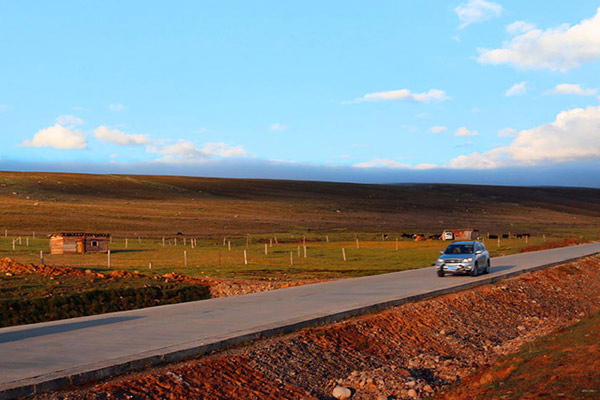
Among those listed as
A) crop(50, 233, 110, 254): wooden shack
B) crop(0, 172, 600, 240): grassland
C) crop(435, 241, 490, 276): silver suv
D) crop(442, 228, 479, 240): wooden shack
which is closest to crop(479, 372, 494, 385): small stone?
crop(435, 241, 490, 276): silver suv

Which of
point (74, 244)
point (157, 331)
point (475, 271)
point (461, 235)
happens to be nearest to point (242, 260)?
point (74, 244)

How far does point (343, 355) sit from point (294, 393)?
258cm

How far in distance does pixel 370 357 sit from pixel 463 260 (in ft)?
44.6

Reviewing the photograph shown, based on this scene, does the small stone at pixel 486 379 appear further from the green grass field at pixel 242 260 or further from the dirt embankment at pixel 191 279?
the green grass field at pixel 242 260

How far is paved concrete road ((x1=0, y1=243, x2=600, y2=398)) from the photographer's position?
32.9ft

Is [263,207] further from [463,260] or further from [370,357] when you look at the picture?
[370,357]

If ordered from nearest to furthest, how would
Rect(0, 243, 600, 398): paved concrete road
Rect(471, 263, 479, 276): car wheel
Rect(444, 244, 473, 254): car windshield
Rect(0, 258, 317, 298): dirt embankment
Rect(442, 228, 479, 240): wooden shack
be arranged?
1. Rect(0, 243, 600, 398): paved concrete road
2. Rect(471, 263, 479, 276): car wheel
3. Rect(444, 244, 473, 254): car windshield
4. Rect(0, 258, 317, 298): dirt embankment
5. Rect(442, 228, 479, 240): wooden shack

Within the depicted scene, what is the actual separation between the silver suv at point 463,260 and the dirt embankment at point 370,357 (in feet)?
12.5

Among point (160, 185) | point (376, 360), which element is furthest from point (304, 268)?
point (160, 185)

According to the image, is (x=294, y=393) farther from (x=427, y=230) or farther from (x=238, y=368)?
(x=427, y=230)

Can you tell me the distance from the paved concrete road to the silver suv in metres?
4.49

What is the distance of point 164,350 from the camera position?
1132 cm

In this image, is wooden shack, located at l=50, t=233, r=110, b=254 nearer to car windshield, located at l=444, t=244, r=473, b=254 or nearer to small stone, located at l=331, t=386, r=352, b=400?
car windshield, located at l=444, t=244, r=473, b=254

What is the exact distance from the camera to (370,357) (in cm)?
1388
